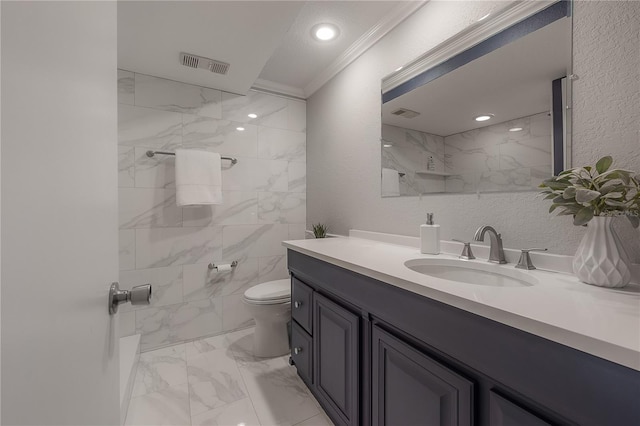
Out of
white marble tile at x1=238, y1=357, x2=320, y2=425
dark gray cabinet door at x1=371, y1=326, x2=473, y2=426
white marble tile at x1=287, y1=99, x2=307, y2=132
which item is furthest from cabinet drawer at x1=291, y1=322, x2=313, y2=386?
white marble tile at x1=287, y1=99, x2=307, y2=132

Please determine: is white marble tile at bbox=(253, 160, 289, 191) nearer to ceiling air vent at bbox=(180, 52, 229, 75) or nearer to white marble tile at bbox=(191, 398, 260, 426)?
ceiling air vent at bbox=(180, 52, 229, 75)

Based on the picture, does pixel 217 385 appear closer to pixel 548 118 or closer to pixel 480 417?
pixel 480 417

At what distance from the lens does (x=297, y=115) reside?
267cm

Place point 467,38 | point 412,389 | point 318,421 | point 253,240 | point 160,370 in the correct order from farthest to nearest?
point 253,240
point 160,370
point 318,421
point 467,38
point 412,389

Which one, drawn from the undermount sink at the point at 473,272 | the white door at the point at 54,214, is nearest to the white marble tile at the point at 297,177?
the undermount sink at the point at 473,272

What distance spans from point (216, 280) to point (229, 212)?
60 centimetres

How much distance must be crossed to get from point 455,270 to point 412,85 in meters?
1.07

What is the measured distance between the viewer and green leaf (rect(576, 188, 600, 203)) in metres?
0.71

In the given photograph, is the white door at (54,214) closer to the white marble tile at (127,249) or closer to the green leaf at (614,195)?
the green leaf at (614,195)

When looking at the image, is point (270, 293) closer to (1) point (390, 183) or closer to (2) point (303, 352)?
(2) point (303, 352)

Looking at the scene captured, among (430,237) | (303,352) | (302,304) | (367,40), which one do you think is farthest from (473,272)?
(367,40)

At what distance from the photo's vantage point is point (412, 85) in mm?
1547

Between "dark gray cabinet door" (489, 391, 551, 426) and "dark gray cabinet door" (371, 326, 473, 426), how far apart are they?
0.17 ft

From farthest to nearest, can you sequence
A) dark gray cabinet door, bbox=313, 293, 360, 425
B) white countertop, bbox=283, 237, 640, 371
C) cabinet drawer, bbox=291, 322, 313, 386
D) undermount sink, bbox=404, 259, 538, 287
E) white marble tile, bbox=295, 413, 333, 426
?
cabinet drawer, bbox=291, 322, 313, 386 < white marble tile, bbox=295, 413, 333, 426 < dark gray cabinet door, bbox=313, 293, 360, 425 < undermount sink, bbox=404, 259, 538, 287 < white countertop, bbox=283, 237, 640, 371
